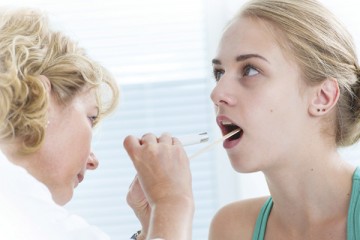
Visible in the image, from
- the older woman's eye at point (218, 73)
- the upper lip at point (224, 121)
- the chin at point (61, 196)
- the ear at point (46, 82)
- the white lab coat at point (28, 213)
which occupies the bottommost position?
the chin at point (61, 196)

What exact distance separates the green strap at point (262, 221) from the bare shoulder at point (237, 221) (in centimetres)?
2

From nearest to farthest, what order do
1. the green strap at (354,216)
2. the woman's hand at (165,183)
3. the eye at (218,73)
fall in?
the woman's hand at (165,183)
the green strap at (354,216)
the eye at (218,73)

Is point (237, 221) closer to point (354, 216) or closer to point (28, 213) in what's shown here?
point (354, 216)

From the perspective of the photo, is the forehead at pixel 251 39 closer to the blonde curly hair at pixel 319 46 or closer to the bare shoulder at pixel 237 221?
the blonde curly hair at pixel 319 46

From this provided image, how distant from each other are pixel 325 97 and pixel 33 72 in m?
0.63

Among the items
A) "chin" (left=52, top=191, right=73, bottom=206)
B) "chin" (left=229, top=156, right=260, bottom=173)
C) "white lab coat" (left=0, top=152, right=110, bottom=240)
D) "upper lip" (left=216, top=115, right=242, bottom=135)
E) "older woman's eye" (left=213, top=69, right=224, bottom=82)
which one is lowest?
"chin" (left=52, top=191, right=73, bottom=206)

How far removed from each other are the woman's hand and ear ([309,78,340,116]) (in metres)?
0.39

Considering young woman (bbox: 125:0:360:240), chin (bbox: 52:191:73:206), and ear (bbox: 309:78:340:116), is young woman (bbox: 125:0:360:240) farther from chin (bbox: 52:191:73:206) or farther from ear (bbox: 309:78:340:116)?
chin (bbox: 52:191:73:206)

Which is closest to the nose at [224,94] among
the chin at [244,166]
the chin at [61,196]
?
the chin at [244,166]

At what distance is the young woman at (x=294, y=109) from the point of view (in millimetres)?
1432

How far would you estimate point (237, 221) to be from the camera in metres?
1.62

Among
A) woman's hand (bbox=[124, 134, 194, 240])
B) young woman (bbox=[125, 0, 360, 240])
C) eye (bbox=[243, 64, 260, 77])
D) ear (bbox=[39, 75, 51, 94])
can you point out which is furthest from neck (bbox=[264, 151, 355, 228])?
ear (bbox=[39, 75, 51, 94])

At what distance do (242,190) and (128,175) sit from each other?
47cm

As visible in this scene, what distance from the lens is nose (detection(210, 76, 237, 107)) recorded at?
4.71 feet
